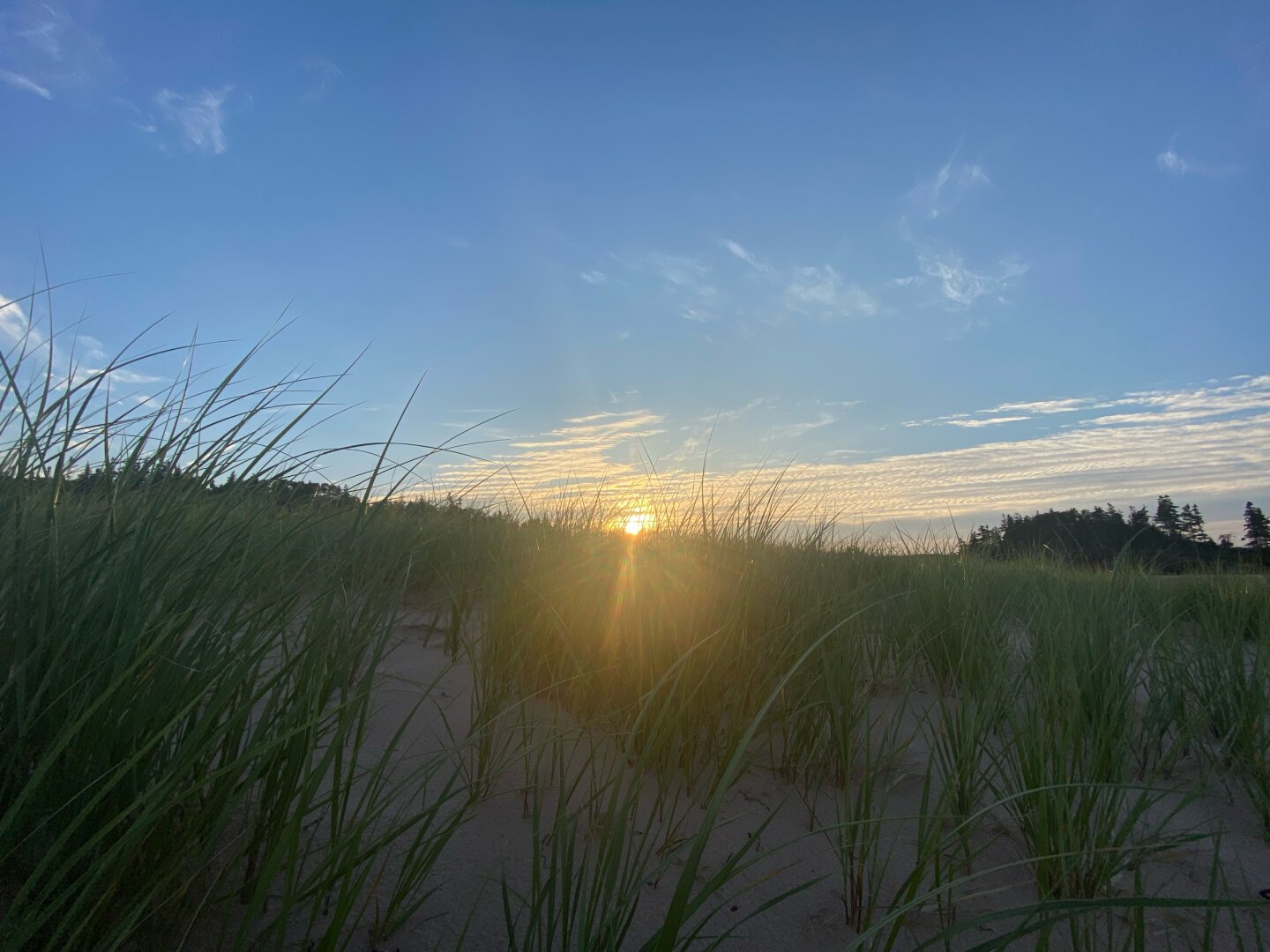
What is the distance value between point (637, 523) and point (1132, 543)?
4517 millimetres

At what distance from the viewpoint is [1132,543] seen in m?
5.80

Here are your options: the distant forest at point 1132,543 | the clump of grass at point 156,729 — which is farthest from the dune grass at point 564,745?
the distant forest at point 1132,543

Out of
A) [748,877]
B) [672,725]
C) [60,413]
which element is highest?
[60,413]

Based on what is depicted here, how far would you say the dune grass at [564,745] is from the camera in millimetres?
1146

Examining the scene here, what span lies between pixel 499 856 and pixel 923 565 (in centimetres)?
317

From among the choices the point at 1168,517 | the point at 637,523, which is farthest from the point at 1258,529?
the point at 637,523

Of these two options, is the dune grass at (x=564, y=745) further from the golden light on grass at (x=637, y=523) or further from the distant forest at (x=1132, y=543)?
the distant forest at (x=1132, y=543)

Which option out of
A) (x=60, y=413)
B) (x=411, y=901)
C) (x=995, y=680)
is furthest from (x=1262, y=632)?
(x=60, y=413)

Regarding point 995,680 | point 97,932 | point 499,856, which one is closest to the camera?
point 97,932

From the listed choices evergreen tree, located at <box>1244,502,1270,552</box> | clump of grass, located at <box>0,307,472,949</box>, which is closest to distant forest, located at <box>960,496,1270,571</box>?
evergreen tree, located at <box>1244,502,1270,552</box>

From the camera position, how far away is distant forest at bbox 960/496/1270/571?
5.80 meters

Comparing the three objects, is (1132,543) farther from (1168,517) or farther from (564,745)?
(564,745)

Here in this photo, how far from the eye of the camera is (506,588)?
102 inches

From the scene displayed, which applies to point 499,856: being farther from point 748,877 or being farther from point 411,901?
point 748,877
